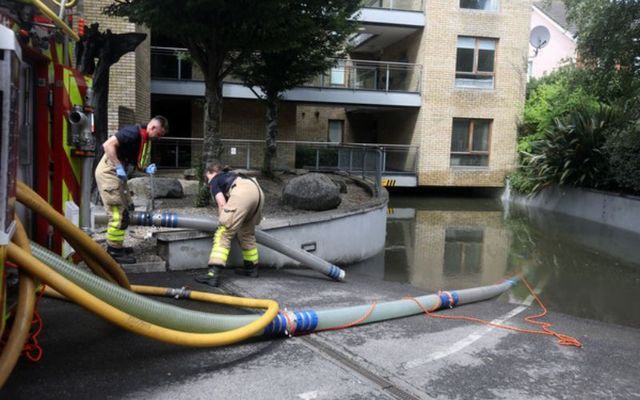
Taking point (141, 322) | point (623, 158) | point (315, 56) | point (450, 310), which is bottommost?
point (450, 310)

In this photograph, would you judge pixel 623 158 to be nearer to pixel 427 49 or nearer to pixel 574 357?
pixel 427 49

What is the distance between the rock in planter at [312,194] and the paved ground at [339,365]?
4.19 m

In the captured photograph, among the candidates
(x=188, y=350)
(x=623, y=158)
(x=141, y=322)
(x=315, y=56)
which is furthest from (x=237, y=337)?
(x=623, y=158)

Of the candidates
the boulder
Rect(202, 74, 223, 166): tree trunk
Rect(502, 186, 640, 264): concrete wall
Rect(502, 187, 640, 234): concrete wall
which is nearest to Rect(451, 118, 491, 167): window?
→ Rect(502, 187, 640, 234): concrete wall

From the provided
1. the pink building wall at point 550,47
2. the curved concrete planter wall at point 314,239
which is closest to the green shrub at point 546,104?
the pink building wall at point 550,47

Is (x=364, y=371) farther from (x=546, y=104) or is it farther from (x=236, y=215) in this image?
(x=546, y=104)

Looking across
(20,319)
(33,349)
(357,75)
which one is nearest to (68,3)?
(20,319)

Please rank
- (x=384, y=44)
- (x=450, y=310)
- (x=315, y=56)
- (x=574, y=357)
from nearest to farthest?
(x=574, y=357) < (x=450, y=310) < (x=315, y=56) < (x=384, y=44)

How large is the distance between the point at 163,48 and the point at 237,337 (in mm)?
16127

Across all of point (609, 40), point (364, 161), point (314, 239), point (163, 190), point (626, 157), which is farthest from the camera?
point (364, 161)

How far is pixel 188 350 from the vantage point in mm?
3879

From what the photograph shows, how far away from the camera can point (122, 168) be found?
5.70 metres

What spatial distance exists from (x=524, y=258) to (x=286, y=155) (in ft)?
34.1

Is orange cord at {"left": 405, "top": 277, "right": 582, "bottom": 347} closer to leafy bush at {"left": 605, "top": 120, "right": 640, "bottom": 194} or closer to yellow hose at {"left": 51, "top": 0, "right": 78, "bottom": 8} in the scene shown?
yellow hose at {"left": 51, "top": 0, "right": 78, "bottom": 8}
